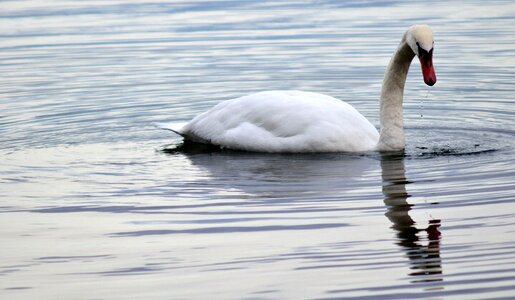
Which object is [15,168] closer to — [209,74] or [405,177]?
[405,177]

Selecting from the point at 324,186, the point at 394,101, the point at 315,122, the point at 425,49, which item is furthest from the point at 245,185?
the point at 394,101

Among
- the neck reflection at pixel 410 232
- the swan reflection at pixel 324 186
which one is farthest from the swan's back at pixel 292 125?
the neck reflection at pixel 410 232

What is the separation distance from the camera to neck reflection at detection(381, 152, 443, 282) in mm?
7777

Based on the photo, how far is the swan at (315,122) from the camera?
12562 mm

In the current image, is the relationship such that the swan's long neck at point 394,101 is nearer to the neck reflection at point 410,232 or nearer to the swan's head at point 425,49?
the swan's head at point 425,49

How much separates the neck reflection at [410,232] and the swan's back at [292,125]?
862mm

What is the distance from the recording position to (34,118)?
15.7 metres

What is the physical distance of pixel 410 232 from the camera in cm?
895

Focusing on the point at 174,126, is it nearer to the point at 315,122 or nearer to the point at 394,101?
the point at 315,122

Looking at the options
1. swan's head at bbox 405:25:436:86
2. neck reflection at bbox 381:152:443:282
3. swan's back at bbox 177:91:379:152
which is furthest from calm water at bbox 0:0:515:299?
swan's head at bbox 405:25:436:86

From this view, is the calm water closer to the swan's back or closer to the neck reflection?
the neck reflection

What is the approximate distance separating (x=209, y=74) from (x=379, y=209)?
32.7ft

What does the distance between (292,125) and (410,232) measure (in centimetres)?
394

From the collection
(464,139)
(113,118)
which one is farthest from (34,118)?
(464,139)
